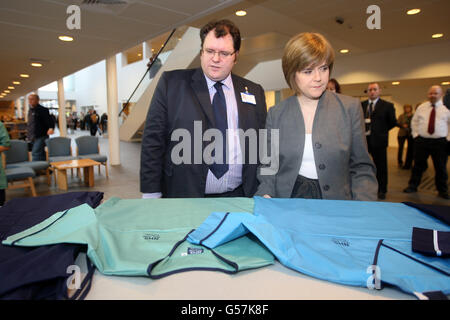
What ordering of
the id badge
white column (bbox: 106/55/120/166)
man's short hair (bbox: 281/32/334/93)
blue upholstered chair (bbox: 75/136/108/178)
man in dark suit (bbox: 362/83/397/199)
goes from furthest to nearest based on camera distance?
1. white column (bbox: 106/55/120/166)
2. blue upholstered chair (bbox: 75/136/108/178)
3. man in dark suit (bbox: 362/83/397/199)
4. the id badge
5. man's short hair (bbox: 281/32/334/93)

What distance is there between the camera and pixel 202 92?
182 centimetres

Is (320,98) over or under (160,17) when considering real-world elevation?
under

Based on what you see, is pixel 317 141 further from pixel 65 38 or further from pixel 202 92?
pixel 65 38

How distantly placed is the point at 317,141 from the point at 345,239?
2.14ft

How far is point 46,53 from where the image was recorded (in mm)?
6336

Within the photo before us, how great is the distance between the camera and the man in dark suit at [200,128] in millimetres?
1758

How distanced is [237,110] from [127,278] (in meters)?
1.35

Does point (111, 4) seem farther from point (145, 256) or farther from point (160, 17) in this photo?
point (145, 256)

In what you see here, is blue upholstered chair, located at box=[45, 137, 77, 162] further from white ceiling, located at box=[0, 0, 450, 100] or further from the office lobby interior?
white ceiling, located at box=[0, 0, 450, 100]

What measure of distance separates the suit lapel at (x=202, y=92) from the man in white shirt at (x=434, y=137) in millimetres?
5135

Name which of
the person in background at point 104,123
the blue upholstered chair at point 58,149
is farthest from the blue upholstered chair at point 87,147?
the person in background at point 104,123

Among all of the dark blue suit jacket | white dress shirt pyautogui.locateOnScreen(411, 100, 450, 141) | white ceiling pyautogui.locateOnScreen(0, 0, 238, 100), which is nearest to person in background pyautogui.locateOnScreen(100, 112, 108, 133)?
white ceiling pyautogui.locateOnScreen(0, 0, 238, 100)

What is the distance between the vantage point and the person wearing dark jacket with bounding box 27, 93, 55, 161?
267 inches
